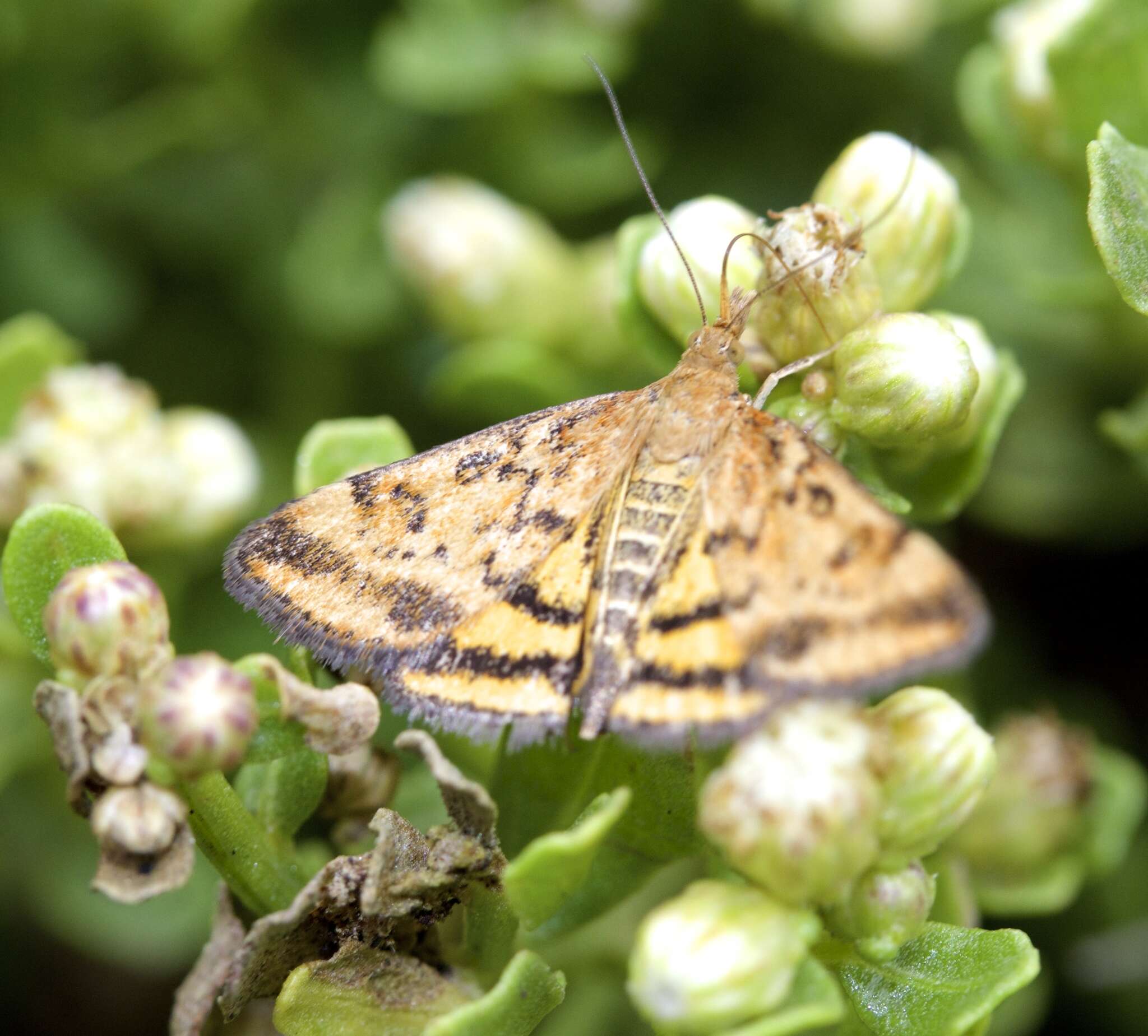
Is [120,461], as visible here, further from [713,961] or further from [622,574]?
[713,961]

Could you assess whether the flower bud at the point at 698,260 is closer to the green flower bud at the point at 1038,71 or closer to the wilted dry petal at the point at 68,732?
the green flower bud at the point at 1038,71

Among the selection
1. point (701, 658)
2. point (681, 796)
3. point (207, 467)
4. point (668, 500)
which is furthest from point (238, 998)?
point (207, 467)

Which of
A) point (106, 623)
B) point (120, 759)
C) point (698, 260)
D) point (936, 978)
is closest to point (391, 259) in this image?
point (698, 260)

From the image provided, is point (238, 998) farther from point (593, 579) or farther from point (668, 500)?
point (668, 500)

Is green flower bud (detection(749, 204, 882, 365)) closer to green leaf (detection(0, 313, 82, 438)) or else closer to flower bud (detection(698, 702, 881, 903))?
flower bud (detection(698, 702, 881, 903))

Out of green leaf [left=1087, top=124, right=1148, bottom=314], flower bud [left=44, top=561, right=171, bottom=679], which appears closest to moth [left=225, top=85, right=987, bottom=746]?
flower bud [left=44, top=561, right=171, bottom=679]
